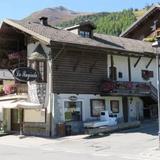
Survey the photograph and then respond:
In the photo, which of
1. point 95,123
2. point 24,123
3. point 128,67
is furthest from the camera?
point 128,67

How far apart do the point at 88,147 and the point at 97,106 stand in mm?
9981

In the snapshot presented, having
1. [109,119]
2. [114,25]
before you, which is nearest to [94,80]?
[109,119]

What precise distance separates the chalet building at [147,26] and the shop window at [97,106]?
1399cm

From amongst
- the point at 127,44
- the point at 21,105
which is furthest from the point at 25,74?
the point at 127,44

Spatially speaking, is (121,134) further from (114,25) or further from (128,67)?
(114,25)

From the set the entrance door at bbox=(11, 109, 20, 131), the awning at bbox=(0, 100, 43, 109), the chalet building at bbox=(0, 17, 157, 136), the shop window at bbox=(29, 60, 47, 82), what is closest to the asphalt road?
the awning at bbox=(0, 100, 43, 109)

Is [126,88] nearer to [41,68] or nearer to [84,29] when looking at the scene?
[84,29]

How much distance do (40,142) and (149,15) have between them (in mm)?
24325

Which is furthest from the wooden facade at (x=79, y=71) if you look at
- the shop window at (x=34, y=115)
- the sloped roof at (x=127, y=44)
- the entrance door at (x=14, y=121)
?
the entrance door at (x=14, y=121)

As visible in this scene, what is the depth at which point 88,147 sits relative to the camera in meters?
24.5

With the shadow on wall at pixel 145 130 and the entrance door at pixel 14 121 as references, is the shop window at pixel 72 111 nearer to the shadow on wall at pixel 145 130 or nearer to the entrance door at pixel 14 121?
the shadow on wall at pixel 145 130

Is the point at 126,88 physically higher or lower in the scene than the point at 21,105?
higher

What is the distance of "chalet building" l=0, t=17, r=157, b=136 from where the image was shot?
3156 cm

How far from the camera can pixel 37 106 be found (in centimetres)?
3125
